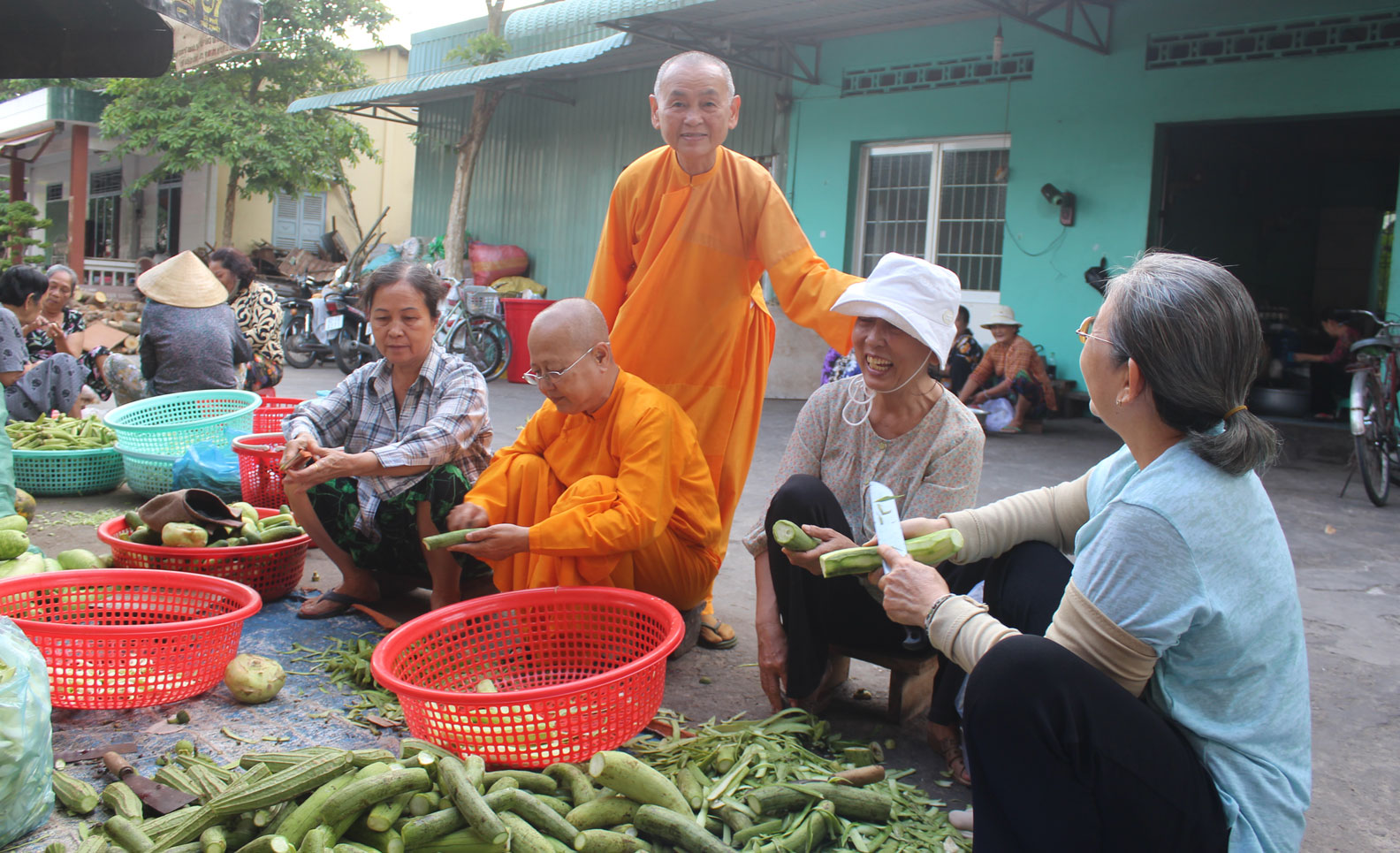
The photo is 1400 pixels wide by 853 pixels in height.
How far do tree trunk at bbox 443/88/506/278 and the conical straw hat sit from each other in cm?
841

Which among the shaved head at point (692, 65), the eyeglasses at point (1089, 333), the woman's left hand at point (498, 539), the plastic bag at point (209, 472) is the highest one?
the shaved head at point (692, 65)

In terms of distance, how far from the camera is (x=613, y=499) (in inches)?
112

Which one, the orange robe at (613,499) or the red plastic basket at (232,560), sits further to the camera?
the red plastic basket at (232,560)

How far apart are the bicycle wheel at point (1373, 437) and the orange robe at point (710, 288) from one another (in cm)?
487

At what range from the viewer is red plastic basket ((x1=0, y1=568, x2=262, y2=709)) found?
8.45 ft

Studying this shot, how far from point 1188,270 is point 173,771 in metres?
2.37

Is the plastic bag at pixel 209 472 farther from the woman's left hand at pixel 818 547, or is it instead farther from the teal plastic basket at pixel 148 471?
the woman's left hand at pixel 818 547

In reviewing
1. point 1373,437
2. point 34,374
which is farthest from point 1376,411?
point 34,374

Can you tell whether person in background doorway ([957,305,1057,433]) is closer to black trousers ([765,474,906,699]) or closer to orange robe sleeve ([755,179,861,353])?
orange robe sleeve ([755,179,861,353])

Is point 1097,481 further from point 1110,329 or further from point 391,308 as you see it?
point 391,308

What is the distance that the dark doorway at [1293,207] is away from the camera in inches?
451

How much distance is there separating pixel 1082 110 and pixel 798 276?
7.37m

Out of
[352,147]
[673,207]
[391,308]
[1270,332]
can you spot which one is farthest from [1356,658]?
[352,147]

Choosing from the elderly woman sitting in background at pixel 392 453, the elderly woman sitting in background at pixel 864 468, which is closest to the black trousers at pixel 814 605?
the elderly woman sitting in background at pixel 864 468
